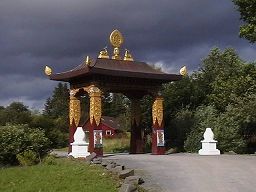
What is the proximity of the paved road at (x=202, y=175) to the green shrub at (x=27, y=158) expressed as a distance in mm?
4166

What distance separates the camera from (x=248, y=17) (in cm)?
2231

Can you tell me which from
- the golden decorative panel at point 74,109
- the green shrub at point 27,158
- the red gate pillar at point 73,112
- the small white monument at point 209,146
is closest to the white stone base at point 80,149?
the green shrub at point 27,158

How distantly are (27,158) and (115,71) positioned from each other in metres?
8.39

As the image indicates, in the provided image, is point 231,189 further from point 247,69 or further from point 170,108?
point 170,108

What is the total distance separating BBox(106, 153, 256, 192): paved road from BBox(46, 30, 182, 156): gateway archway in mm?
7664

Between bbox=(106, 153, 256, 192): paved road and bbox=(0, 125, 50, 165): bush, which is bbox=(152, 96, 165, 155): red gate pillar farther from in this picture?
bbox=(106, 153, 256, 192): paved road

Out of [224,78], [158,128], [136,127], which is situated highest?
[224,78]

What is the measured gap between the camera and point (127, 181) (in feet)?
41.4

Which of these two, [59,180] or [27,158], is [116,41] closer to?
[27,158]

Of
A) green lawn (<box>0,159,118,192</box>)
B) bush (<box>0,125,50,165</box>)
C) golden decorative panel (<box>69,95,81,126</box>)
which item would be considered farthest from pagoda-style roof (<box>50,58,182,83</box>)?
green lawn (<box>0,159,118,192</box>)

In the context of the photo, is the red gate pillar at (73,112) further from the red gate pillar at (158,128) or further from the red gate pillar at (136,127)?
the red gate pillar at (158,128)

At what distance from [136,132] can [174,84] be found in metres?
7.44

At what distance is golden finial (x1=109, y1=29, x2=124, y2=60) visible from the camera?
2870 centimetres

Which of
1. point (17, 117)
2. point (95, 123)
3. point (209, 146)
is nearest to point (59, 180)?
point (95, 123)
